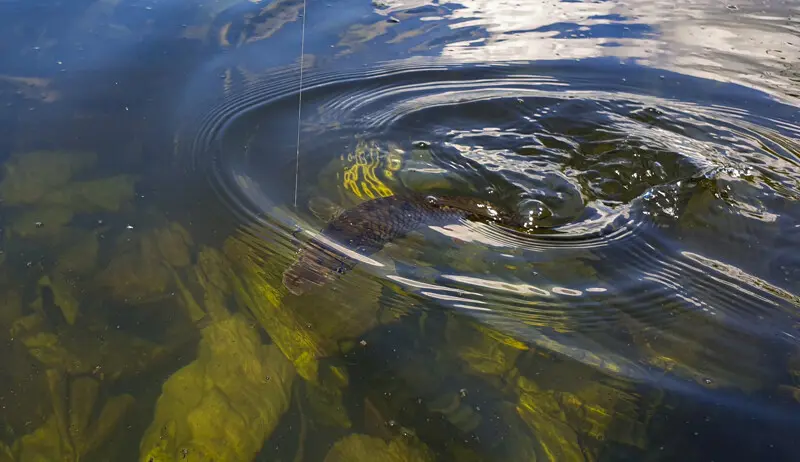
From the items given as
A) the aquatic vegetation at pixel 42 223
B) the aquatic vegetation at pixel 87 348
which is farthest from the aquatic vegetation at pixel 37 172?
the aquatic vegetation at pixel 87 348

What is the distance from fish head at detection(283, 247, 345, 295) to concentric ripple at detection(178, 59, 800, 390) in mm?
128

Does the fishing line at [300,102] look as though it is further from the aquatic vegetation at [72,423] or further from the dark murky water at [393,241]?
the aquatic vegetation at [72,423]

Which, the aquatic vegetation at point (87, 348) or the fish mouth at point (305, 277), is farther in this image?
the fish mouth at point (305, 277)

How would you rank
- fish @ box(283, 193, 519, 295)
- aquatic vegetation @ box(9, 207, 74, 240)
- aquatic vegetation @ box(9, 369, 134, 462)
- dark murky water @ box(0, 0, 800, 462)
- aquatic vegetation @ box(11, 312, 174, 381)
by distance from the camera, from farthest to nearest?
1. aquatic vegetation @ box(9, 207, 74, 240)
2. fish @ box(283, 193, 519, 295)
3. aquatic vegetation @ box(11, 312, 174, 381)
4. dark murky water @ box(0, 0, 800, 462)
5. aquatic vegetation @ box(9, 369, 134, 462)

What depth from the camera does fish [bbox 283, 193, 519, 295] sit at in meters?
3.70

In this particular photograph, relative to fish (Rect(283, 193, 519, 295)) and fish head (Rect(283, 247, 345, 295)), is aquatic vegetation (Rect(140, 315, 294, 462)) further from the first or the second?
fish (Rect(283, 193, 519, 295))

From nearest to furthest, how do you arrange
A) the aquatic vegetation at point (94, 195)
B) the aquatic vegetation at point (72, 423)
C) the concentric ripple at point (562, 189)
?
the aquatic vegetation at point (72, 423)
the concentric ripple at point (562, 189)
the aquatic vegetation at point (94, 195)

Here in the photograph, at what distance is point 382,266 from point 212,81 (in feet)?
9.90

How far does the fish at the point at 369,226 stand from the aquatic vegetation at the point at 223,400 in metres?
0.51

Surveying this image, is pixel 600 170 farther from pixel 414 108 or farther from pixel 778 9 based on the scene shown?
pixel 778 9

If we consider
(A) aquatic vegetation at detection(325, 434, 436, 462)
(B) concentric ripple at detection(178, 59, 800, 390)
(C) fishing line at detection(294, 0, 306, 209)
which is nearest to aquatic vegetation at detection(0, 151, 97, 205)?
(B) concentric ripple at detection(178, 59, 800, 390)

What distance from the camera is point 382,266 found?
12.5ft

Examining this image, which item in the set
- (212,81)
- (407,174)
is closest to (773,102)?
(407,174)

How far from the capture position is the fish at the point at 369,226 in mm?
3697
